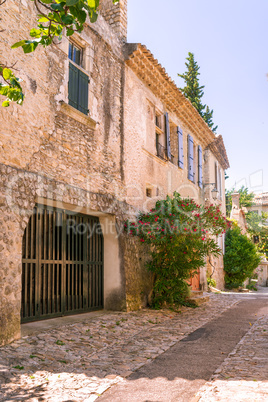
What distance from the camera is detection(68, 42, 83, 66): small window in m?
7.19

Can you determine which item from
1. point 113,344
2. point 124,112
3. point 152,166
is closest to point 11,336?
point 113,344

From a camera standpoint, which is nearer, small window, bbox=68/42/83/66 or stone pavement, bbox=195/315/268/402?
stone pavement, bbox=195/315/268/402

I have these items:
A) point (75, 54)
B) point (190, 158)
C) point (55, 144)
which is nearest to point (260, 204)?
point (190, 158)

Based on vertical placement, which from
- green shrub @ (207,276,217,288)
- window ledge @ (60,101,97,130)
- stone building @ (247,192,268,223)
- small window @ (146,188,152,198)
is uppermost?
stone building @ (247,192,268,223)

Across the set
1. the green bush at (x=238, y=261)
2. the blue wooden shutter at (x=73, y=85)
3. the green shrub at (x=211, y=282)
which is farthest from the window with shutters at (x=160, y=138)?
the green bush at (x=238, y=261)

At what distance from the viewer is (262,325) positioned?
6.88m

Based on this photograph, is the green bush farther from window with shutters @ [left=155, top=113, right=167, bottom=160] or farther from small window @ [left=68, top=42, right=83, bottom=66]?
small window @ [left=68, top=42, right=83, bottom=66]

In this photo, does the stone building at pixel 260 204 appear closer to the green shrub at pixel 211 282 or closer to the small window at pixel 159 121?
the green shrub at pixel 211 282

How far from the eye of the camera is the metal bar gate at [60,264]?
6.05 meters

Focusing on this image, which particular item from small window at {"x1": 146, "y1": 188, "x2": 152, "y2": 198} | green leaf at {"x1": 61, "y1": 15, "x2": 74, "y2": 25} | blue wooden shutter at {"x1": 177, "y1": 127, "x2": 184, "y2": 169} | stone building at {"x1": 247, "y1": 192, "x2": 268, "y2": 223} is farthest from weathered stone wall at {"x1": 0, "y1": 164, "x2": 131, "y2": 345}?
stone building at {"x1": 247, "y1": 192, "x2": 268, "y2": 223}

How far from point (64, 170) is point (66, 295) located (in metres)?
2.40

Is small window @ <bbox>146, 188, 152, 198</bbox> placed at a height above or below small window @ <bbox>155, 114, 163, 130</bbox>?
below

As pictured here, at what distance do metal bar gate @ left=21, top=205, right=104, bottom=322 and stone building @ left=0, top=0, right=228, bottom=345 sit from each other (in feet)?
0.06

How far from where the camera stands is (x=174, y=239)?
320 inches
